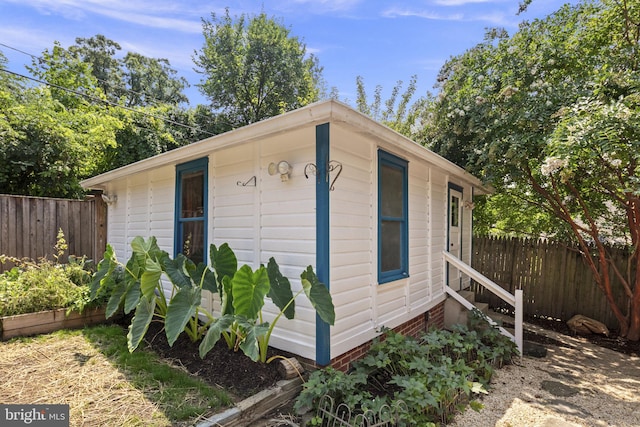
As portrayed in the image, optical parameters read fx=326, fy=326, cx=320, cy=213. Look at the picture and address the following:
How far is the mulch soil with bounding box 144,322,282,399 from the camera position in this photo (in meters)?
2.82

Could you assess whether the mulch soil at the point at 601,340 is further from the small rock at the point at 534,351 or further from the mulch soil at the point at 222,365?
the mulch soil at the point at 222,365

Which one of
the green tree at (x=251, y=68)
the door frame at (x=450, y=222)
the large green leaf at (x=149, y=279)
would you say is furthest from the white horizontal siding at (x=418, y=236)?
the green tree at (x=251, y=68)

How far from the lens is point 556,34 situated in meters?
5.62

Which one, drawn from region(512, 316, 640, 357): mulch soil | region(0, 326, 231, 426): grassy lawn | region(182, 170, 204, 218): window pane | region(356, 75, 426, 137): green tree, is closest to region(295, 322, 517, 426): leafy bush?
region(0, 326, 231, 426): grassy lawn

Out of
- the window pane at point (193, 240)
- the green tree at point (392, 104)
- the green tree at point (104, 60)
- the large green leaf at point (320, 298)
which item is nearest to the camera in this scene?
the large green leaf at point (320, 298)

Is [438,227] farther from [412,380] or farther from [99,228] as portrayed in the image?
[99,228]

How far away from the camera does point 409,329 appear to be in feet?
14.3

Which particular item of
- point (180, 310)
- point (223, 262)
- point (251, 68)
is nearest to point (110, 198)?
point (223, 262)

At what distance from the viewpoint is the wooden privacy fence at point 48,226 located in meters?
5.70

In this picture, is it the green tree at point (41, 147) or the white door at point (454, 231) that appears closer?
the white door at point (454, 231)

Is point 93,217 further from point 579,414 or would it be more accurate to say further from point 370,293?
point 579,414
